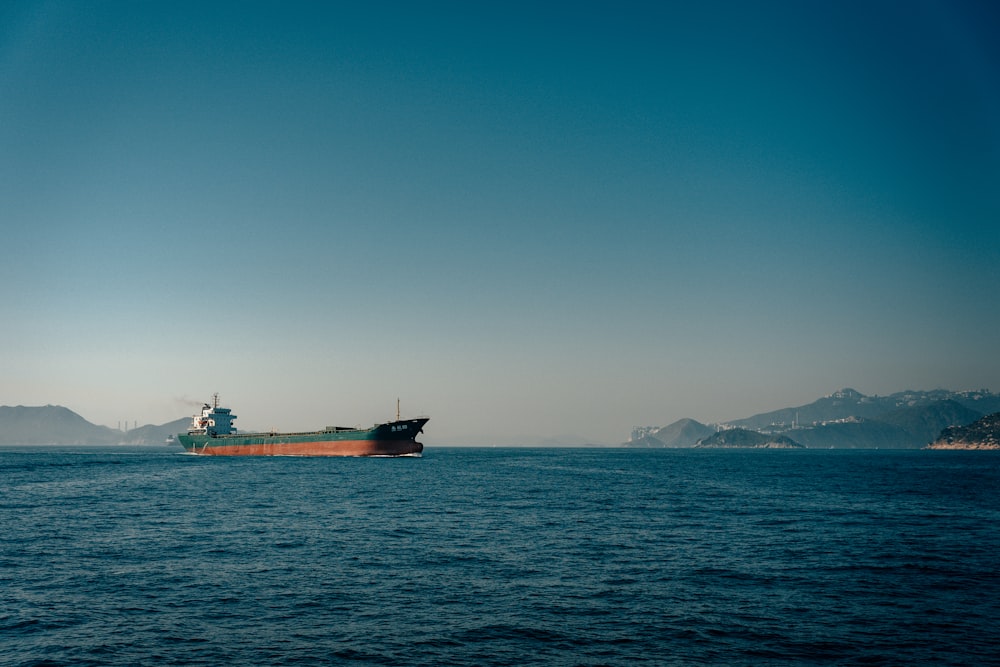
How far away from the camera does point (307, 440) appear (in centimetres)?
15312

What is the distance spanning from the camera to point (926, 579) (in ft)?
91.8

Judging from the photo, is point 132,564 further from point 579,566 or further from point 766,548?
point 766,548

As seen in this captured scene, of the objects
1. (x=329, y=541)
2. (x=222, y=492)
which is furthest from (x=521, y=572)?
(x=222, y=492)

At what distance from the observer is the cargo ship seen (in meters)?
144

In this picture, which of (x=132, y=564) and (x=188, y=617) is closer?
(x=188, y=617)

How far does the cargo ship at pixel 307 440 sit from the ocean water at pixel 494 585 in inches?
3604

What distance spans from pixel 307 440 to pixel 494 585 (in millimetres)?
136841

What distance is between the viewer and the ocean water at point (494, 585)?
1864 centimetres

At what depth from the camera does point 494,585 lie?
25.9 m

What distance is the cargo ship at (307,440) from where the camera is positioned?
14450cm

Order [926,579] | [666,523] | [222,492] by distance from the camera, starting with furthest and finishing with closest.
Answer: [222,492] → [666,523] → [926,579]

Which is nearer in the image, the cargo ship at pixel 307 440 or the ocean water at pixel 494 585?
the ocean water at pixel 494 585

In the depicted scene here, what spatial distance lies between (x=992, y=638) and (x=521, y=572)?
17298mm

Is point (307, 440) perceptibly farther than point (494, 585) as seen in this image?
Yes
